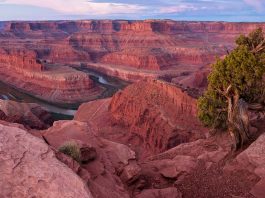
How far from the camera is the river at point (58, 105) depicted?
5819cm

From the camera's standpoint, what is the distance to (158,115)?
3603 centimetres

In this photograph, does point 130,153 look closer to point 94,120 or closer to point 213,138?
point 213,138

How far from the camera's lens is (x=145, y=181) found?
1415 centimetres

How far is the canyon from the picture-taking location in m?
9.11

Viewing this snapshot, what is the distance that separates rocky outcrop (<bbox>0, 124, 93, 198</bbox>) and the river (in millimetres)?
44995

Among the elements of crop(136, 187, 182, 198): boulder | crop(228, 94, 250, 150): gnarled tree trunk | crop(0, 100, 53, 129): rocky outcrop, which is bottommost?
crop(0, 100, 53, 129): rocky outcrop

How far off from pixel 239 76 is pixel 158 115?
1941 centimetres

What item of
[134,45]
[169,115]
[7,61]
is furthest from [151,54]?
Result: [169,115]

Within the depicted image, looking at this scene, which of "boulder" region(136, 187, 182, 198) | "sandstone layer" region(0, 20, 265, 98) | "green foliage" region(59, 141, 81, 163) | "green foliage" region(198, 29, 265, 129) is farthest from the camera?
"sandstone layer" region(0, 20, 265, 98)

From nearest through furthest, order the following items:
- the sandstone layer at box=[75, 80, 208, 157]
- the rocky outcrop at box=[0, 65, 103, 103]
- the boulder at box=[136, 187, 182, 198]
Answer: the boulder at box=[136, 187, 182, 198]
the sandstone layer at box=[75, 80, 208, 157]
the rocky outcrop at box=[0, 65, 103, 103]

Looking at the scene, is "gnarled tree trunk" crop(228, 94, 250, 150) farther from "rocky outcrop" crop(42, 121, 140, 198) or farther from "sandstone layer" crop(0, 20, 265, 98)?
"sandstone layer" crop(0, 20, 265, 98)

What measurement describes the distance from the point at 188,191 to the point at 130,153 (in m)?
2.73

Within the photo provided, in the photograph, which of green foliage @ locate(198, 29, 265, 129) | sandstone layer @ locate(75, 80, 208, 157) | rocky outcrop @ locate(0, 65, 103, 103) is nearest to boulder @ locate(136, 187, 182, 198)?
green foliage @ locate(198, 29, 265, 129)

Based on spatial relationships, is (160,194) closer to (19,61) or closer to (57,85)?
(57,85)
